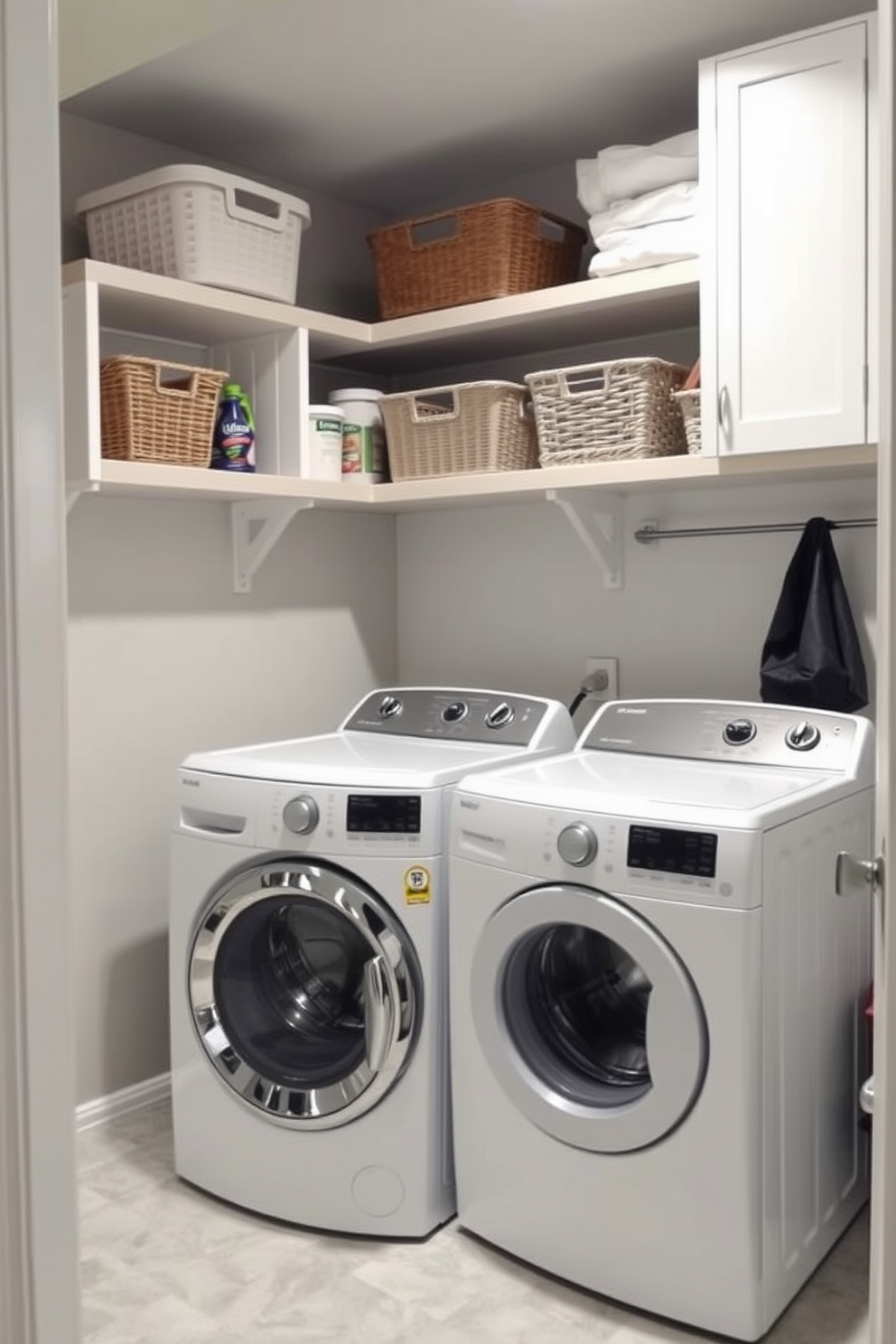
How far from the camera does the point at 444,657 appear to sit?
3.50 metres

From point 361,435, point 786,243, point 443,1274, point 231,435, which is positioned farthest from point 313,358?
point 443,1274

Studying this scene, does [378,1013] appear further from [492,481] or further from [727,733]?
[492,481]

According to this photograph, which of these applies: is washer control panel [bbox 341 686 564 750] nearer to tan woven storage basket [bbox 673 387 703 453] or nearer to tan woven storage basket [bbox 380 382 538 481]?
tan woven storage basket [bbox 380 382 538 481]

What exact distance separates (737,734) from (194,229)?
1532 mm

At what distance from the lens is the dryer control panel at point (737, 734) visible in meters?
2.37

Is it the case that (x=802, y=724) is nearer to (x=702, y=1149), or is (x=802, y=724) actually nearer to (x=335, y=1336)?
(x=702, y=1149)

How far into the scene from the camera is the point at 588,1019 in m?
2.31

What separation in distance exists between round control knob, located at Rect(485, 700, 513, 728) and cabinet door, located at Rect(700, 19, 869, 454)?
0.76m

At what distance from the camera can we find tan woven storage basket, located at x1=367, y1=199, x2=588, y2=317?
2.83 m

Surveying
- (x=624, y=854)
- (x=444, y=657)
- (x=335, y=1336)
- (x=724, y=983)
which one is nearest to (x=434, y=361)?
(x=444, y=657)

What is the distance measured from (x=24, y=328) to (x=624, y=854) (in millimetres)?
1337

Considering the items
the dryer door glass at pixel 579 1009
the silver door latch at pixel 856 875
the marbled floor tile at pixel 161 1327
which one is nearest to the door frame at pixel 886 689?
the silver door latch at pixel 856 875

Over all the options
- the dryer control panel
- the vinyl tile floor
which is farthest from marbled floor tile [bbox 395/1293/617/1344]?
the dryer control panel

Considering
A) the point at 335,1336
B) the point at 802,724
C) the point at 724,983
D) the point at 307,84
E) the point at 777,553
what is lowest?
the point at 335,1336
